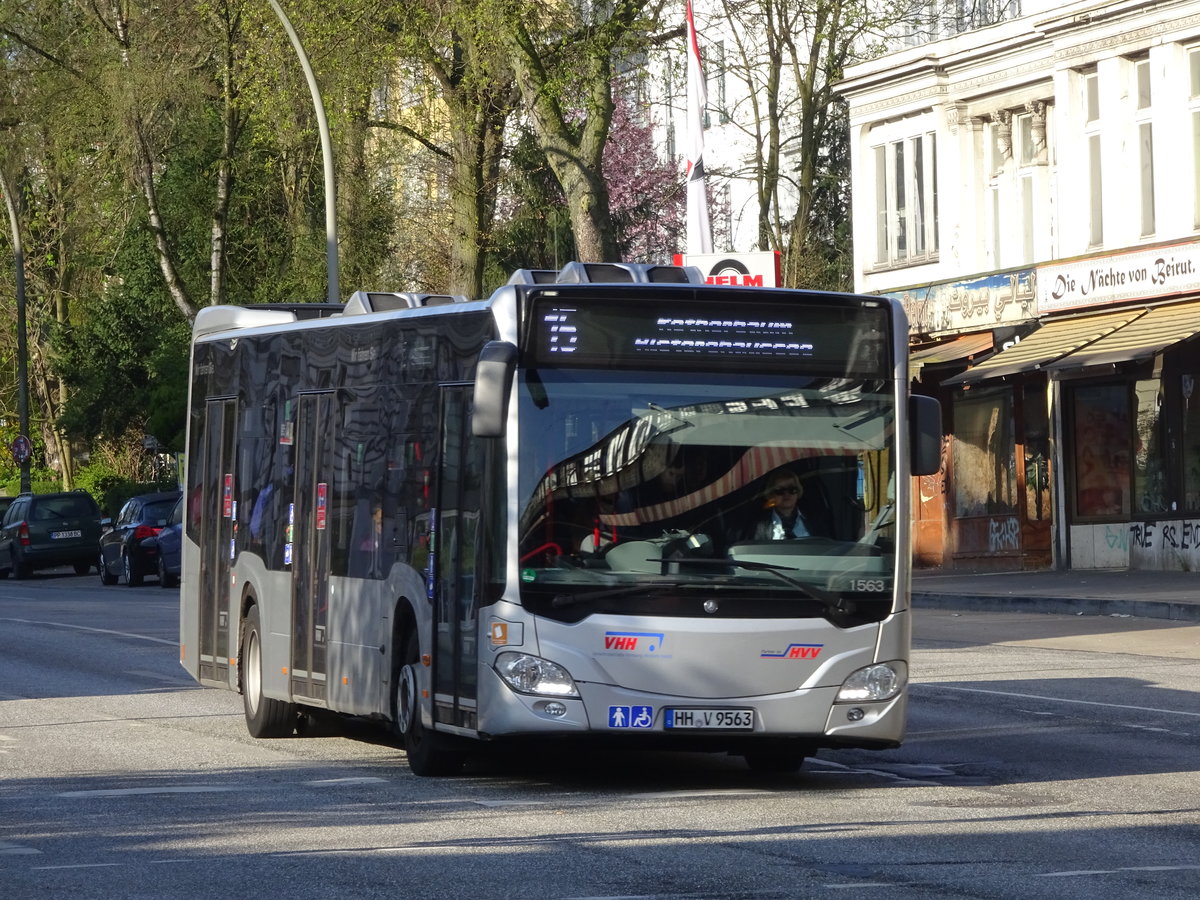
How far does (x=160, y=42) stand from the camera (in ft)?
144

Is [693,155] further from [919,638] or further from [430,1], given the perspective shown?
[430,1]

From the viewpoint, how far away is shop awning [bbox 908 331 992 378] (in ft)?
112

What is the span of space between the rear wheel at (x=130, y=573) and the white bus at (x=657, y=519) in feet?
92.6

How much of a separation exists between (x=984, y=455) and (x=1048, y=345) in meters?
3.93

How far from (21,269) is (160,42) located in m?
12.1

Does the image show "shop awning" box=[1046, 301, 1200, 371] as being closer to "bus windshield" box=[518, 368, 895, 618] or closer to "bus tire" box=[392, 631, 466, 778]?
"bus windshield" box=[518, 368, 895, 618]

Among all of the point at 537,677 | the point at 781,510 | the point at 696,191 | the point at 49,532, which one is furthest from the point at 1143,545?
the point at 49,532

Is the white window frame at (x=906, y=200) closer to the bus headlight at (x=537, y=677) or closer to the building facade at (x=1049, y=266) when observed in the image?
the building facade at (x=1049, y=266)

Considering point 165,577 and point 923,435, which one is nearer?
point 923,435

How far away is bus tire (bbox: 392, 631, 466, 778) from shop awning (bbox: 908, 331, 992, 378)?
74.4 feet

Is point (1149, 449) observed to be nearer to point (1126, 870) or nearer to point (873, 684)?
point (873, 684)

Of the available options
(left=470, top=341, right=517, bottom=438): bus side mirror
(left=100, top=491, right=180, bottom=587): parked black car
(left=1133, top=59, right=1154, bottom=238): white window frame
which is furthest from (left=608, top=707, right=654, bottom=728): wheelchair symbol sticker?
(left=100, top=491, right=180, bottom=587): parked black car

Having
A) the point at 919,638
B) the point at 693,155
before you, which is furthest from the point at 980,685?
the point at 693,155

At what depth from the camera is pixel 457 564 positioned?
36.5 feet
